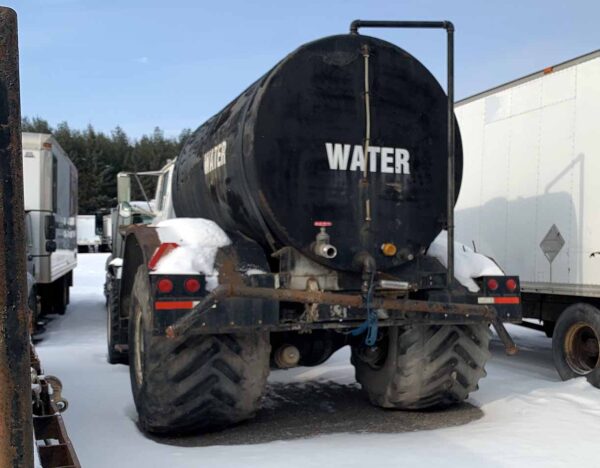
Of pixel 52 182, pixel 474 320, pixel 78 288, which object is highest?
pixel 52 182

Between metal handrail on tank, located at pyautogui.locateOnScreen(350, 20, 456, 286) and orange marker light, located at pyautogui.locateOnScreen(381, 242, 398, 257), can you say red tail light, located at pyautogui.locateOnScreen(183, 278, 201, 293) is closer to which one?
orange marker light, located at pyautogui.locateOnScreen(381, 242, 398, 257)

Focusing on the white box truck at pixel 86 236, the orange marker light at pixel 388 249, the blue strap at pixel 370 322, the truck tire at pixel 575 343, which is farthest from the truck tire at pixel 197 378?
the white box truck at pixel 86 236

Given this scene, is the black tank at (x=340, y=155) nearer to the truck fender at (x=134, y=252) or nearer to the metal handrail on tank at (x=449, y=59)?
the metal handrail on tank at (x=449, y=59)

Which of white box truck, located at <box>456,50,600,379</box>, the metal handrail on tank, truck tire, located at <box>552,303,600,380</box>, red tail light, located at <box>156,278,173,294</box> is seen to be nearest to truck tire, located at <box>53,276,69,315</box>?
white box truck, located at <box>456,50,600,379</box>

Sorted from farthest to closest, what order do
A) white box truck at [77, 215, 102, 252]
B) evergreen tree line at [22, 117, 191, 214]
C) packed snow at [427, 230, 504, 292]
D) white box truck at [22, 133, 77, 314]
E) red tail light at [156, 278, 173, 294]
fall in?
evergreen tree line at [22, 117, 191, 214] < white box truck at [77, 215, 102, 252] < white box truck at [22, 133, 77, 314] < packed snow at [427, 230, 504, 292] < red tail light at [156, 278, 173, 294]

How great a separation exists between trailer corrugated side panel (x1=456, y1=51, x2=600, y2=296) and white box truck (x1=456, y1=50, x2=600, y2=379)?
12mm

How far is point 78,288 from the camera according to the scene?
20.9 m

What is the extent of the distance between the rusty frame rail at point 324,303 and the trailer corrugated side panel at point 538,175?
2.45m

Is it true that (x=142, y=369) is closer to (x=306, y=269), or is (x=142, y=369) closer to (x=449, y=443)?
(x=306, y=269)

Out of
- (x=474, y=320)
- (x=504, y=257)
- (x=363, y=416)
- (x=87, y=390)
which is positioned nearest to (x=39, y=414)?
(x=87, y=390)

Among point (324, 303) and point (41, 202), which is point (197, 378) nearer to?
point (324, 303)

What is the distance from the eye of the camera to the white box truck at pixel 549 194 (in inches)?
286

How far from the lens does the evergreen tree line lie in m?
68.6

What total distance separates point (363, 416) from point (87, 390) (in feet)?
8.77
